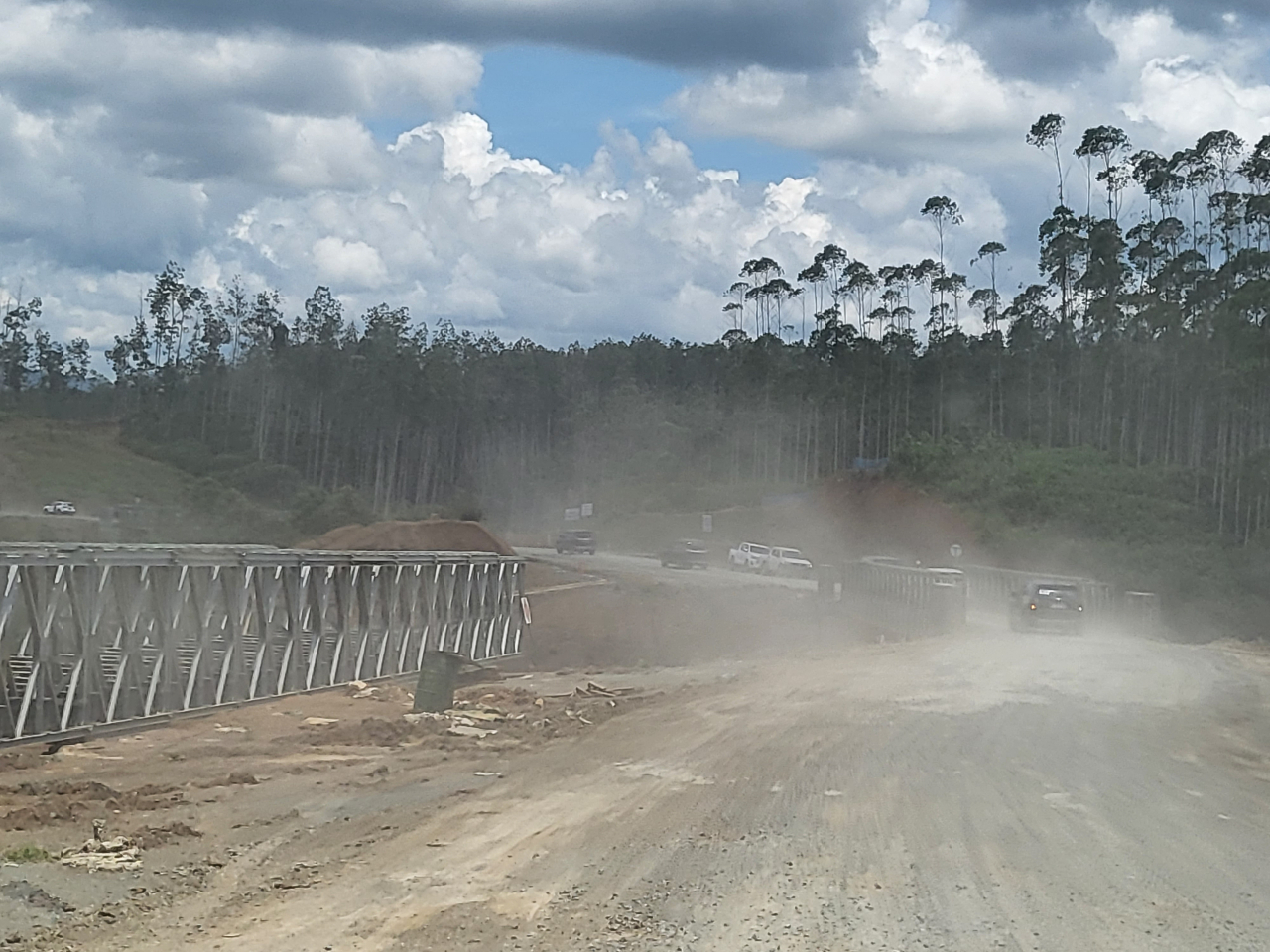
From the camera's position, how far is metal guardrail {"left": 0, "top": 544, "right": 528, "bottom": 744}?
18859 mm

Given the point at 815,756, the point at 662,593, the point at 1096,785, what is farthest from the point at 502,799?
the point at 662,593

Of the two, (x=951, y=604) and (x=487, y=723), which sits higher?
(x=951, y=604)

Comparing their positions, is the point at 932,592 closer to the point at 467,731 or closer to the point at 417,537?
the point at 417,537

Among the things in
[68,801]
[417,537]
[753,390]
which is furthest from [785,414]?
[68,801]

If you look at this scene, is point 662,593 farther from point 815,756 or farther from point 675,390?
point 675,390

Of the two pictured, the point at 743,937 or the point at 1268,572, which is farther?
the point at 1268,572

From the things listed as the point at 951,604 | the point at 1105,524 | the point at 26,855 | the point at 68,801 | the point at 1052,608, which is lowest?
the point at 68,801

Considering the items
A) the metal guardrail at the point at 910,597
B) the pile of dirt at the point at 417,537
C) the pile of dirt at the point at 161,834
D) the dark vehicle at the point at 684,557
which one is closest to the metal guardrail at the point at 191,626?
the pile of dirt at the point at 161,834

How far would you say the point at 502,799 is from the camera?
1327 centimetres

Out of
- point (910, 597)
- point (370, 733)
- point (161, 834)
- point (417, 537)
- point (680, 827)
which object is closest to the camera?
point (161, 834)

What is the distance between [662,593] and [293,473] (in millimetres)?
57014

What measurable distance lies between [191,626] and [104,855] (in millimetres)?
13705

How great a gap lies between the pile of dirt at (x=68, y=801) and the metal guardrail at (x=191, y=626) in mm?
4287

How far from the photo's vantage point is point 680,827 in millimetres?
11836
